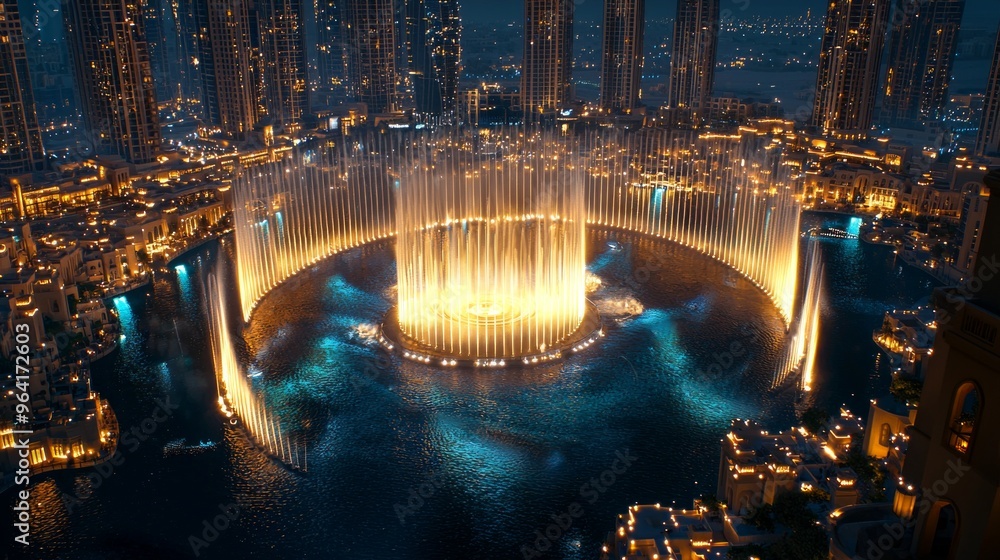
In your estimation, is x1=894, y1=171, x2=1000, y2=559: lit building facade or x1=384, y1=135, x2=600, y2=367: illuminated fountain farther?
x1=384, y1=135, x2=600, y2=367: illuminated fountain

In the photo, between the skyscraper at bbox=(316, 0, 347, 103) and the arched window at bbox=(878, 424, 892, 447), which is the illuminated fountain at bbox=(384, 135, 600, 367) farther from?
the skyscraper at bbox=(316, 0, 347, 103)

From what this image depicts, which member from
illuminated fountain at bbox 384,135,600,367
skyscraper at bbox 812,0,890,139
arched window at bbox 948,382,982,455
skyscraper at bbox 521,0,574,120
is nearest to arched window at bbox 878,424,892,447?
illuminated fountain at bbox 384,135,600,367

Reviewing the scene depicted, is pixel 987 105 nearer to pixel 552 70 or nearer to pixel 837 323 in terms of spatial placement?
pixel 837 323

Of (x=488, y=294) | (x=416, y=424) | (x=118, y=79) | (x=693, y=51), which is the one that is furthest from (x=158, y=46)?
(x=416, y=424)

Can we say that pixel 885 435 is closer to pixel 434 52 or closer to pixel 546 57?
pixel 546 57

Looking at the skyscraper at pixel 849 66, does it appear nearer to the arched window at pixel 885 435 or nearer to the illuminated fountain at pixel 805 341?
the illuminated fountain at pixel 805 341

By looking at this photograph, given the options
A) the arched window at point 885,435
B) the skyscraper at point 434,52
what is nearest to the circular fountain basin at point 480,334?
the arched window at point 885,435

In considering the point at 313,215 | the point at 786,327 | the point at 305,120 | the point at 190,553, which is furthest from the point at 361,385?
the point at 305,120
